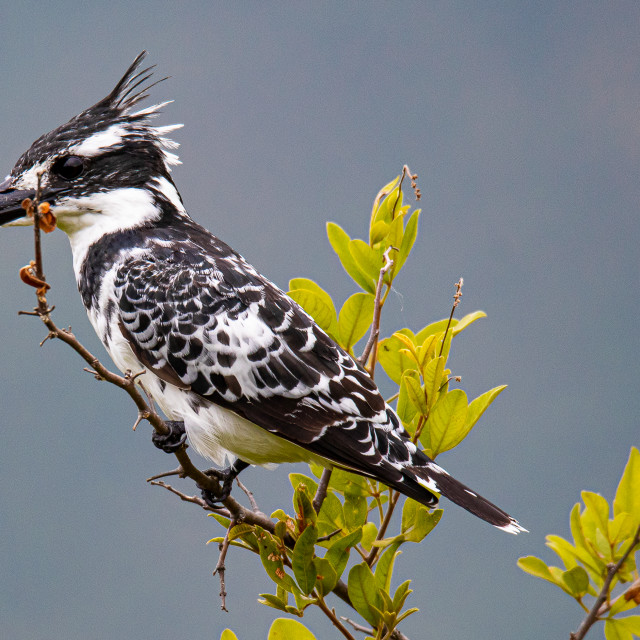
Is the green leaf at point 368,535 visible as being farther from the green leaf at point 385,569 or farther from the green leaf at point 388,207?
the green leaf at point 388,207

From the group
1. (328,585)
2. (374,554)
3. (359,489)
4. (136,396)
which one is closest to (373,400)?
(359,489)

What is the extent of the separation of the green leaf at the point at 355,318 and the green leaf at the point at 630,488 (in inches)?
30.2

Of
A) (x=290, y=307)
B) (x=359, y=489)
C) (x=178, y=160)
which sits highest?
(x=178, y=160)

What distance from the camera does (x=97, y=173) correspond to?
2.29m

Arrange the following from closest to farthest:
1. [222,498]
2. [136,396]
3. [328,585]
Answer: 1. [136,396]
2. [328,585]
3. [222,498]

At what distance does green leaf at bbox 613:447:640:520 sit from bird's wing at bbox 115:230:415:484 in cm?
49

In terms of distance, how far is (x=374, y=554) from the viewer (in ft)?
5.67

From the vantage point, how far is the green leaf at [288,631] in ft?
4.98

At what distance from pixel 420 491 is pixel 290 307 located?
62cm

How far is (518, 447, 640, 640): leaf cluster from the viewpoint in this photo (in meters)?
1.46

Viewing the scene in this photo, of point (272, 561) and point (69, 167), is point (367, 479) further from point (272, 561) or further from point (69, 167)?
point (69, 167)

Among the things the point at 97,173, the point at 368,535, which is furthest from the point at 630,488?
the point at 97,173

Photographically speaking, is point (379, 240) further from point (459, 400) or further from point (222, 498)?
point (222, 498)

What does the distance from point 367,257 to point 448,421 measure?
50 centimetres
